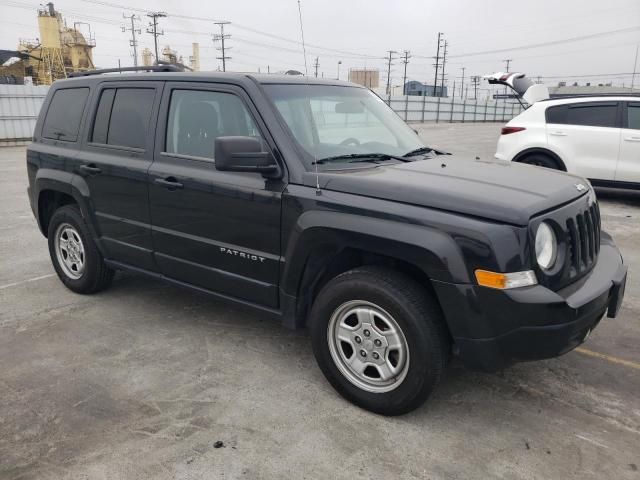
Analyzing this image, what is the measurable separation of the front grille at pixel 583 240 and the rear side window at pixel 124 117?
9.80 feet

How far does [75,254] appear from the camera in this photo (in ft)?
16.0

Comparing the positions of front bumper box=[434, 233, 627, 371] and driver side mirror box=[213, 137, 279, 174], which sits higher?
driver side mirror box=[213, 137, 279, 174]

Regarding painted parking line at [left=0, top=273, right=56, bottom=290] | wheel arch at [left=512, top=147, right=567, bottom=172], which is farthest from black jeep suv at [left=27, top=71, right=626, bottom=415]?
wheel arch at [left=512, top=147, right=567, bottom=172]

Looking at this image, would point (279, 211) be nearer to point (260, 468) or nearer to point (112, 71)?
point (260, 468)

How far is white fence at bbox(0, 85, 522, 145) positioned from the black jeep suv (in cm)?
1246

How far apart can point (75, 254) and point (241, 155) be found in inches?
103

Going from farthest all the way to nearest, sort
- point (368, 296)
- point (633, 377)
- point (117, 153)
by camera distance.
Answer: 1. point (117, 153)
2. point (633, 377)
3. point (368, 296)

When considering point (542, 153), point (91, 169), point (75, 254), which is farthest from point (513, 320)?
point (542, 153)

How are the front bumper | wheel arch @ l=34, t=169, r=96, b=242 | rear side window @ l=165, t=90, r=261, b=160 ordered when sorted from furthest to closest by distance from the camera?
wheel arch @ l=34, t=169, r=96, b=242 → rear side window @ l=165, t=90, r=261, b=160 → the front bumper

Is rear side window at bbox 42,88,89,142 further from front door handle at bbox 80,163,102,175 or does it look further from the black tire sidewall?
the black tire sidewall

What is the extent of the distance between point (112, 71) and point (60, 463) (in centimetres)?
343

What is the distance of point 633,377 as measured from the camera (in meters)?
3.46

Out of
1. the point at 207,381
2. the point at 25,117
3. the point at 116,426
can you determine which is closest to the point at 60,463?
the point at 116,426

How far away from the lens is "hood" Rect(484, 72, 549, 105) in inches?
480
